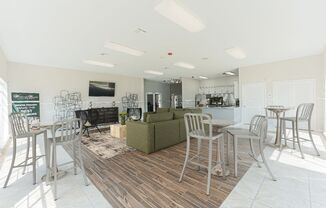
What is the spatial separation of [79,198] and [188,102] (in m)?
9.07

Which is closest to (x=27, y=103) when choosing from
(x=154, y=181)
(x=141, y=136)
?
(x=141, y=136)

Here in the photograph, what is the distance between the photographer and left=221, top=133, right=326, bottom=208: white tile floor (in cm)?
185

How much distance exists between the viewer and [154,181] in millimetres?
2389

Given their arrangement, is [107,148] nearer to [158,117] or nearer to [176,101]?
[158,117]

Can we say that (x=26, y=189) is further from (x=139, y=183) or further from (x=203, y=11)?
(x=203, y=11)

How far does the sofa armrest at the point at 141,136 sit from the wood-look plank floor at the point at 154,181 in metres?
0.22

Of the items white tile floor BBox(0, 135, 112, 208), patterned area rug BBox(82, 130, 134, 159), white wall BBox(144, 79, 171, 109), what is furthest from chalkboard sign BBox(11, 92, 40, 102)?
white wall BBox(144, 79, 171, 109)

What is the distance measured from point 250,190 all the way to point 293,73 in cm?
583

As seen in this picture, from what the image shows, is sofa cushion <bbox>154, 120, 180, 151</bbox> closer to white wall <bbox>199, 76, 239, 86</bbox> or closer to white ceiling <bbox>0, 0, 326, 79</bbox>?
white ceiling <bbox>0, 0, 326, 79</bbox>

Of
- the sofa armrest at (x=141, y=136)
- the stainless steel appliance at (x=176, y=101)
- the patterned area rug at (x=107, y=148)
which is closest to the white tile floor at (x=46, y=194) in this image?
the patterned area rug at (x=107, y=148)

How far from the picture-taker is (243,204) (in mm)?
1835

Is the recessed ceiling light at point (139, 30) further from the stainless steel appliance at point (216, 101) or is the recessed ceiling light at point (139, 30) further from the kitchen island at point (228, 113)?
the stainless steel appliance at point (216, 101)

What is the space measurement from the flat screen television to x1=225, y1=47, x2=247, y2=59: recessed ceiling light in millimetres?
5756

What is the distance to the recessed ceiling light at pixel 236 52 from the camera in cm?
459
